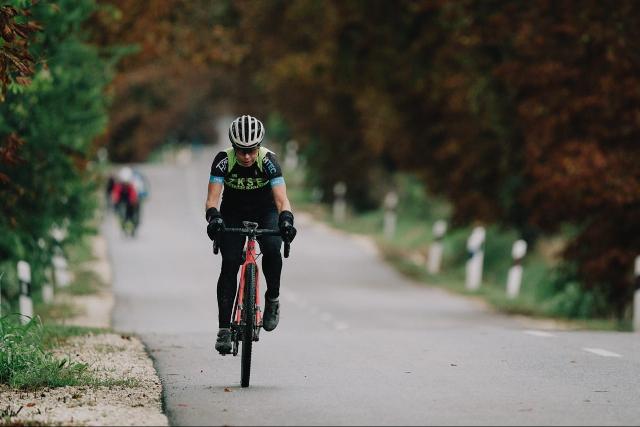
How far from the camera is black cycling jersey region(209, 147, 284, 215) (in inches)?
401

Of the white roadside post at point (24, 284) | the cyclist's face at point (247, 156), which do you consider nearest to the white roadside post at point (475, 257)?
the white roadside post at point (24, 284)

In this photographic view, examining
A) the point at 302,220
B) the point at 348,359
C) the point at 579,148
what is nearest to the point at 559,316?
the point at 579,148

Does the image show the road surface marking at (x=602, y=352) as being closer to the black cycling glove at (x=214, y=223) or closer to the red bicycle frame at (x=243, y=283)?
the red bicycle frame at (x=243, y=283)

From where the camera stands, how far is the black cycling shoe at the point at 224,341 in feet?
33.3

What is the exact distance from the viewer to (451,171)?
28.0 meters

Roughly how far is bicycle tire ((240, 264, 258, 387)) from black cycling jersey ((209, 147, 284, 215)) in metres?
0.57

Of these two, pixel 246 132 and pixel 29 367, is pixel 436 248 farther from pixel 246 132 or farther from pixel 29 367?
pixel 246 132

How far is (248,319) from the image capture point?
9.91 metres

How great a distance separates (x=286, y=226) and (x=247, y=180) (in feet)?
1.99

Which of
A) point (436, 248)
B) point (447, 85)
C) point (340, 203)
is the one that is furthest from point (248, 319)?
point (340, 203)

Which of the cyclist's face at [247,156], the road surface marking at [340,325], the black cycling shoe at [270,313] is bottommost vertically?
the road surface marking at [340,325]

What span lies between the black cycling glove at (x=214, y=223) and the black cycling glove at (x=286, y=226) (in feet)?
1.38

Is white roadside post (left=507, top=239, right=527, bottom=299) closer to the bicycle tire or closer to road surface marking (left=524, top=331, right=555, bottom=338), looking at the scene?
road surface marking (left=524, top=331, right=555, bottom=338)

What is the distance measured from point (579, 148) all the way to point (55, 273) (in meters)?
10.6
